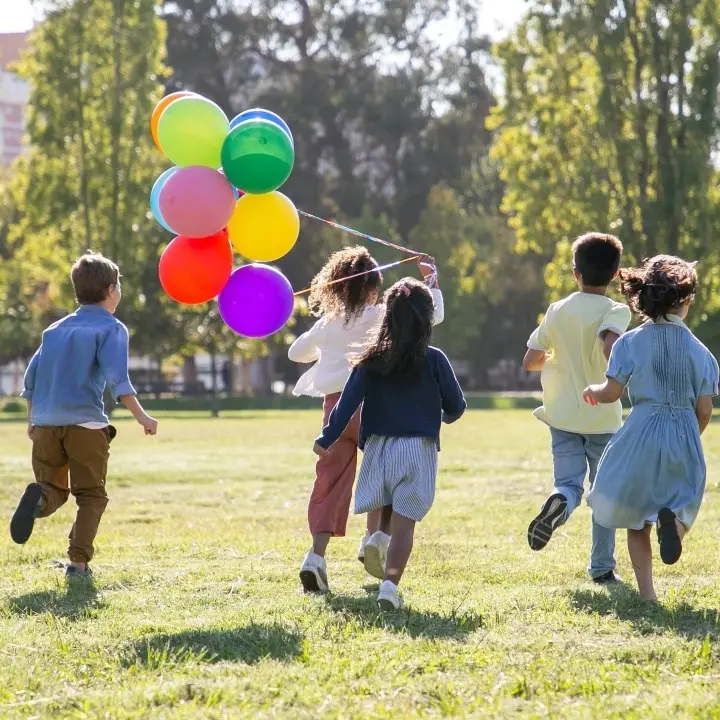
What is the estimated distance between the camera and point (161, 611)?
5.71 meters

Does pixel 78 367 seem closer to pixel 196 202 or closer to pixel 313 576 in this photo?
pixel 196 202

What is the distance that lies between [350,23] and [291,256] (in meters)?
8.42

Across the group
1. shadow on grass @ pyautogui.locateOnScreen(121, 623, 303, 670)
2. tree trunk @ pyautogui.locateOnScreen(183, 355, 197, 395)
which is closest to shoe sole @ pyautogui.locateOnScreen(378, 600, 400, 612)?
shadow on grass @ pyautogui.locateOnScreen(121, 623, 303, 670)

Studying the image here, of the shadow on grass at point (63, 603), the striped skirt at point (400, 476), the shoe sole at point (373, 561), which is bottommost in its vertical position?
the shadow on grass at point (63, 603)

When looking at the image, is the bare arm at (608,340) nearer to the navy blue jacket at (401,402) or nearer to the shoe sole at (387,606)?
the navy blue jacket at (401,402)

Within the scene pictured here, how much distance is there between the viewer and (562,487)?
259 inches

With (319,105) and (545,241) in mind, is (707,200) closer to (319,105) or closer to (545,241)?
(545,241)

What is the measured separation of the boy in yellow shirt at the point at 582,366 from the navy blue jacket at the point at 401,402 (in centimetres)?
72

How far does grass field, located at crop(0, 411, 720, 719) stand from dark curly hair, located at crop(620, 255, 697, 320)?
51.6 inches

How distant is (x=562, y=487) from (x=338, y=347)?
1371 mm

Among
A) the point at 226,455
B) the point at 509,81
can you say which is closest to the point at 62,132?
the point at 509,81

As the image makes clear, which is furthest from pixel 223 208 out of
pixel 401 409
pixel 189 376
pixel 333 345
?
pixel 189 376

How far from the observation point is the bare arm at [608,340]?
642cm

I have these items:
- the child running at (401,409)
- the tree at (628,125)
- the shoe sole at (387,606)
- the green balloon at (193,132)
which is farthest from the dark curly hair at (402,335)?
the tree at (628,125)
